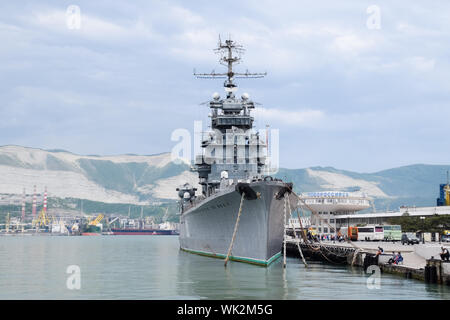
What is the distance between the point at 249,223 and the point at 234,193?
229 centimetres

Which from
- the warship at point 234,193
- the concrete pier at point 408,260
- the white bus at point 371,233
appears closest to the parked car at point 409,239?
the white bus at point 371,233

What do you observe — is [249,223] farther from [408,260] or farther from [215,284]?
[408,260]

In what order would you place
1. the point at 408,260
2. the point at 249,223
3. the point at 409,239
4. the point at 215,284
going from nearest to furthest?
the point at 215,284
the point at 408,260
the point at 249,223
the point at 409,239

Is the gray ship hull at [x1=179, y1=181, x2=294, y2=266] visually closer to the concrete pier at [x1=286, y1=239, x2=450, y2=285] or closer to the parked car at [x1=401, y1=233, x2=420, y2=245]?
the concrete pier at [x1=286, y1=239, x2=450, y2=285]

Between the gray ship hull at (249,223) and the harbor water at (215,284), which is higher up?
the gray ship hull at (249,223)

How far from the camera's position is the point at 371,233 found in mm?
60594

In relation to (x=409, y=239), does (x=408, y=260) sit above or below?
below

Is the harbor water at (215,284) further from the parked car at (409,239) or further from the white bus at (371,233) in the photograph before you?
the white bus at (371,233)

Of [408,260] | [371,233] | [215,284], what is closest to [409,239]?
[371,233]

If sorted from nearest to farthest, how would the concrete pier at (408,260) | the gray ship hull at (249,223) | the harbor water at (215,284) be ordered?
the harbor water at (215,284), the concrete pier at (408,260), the gray ship hull at (249,223)

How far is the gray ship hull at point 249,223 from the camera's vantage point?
108 ft

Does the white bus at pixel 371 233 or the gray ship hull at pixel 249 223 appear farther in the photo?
the white bus at pixel 371 233

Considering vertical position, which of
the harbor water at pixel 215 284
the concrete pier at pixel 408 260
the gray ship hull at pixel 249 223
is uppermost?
the gray ship hull at pixel 249 223
